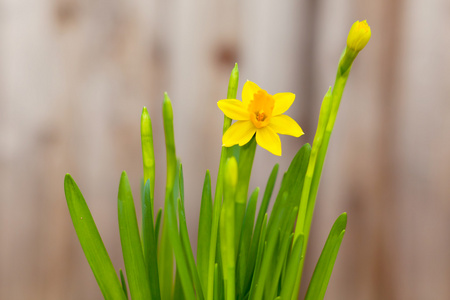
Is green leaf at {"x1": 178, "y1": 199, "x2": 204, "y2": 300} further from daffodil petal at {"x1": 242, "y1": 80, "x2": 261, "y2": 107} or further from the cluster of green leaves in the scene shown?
daffodil petal at {"x1": 242, "y1": 80, "x2": 261, "y2": 107}

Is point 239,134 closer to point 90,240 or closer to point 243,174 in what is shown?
point 243,174

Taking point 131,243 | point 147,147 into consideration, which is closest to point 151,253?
point 131,243

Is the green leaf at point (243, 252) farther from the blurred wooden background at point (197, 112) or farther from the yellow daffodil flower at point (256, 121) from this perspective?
the blurred wooden background at point (197, 112)

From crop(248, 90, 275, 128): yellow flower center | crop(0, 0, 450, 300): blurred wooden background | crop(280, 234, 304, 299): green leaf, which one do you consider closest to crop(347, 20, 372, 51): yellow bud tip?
crop(248, 90, 275, 128): yellow flower center

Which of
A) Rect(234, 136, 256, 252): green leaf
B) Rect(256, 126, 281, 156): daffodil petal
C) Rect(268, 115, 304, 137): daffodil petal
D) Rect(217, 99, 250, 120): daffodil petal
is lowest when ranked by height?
Rect(234, 136, 256, 252): green leaf

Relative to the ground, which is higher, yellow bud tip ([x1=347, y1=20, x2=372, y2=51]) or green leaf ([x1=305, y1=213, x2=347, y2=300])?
yellow bud tip ([x1=347, y1=20, x2=372, y2=51])

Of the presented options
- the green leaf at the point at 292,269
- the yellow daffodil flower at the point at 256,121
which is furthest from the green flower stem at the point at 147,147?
the green leaf at the point at 292,269
